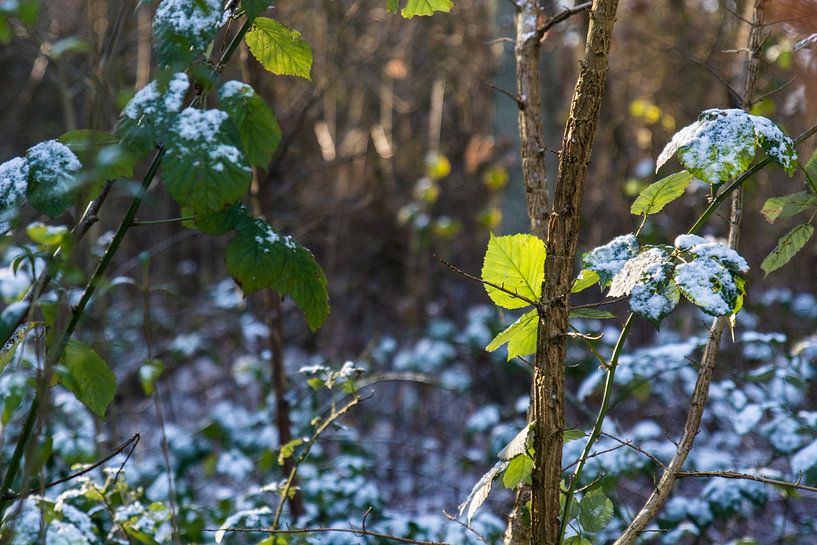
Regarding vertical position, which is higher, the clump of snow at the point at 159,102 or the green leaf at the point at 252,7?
the green leaf at the point at 252,7

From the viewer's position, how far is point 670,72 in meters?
7.81

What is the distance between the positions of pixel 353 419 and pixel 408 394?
74cm

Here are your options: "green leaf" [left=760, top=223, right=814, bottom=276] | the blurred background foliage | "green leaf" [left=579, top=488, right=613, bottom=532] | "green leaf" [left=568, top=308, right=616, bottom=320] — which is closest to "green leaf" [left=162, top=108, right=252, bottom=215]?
the blurred background foliage

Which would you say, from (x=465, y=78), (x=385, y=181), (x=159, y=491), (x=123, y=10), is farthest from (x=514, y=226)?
(x=123, y=10)

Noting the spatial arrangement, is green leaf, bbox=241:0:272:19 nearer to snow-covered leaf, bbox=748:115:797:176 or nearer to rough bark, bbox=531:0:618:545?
rough bark, bbox=531:0:618:545

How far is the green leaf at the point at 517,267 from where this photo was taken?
51.0 inches

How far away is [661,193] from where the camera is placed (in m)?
1.34

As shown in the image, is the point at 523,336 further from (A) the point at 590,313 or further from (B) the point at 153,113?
(B) the point at 153,113

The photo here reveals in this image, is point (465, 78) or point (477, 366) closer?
point (477, 366)

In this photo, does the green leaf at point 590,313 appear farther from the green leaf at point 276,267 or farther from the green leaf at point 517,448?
the green leaf at point 276,267

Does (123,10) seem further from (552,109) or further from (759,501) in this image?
(552,109)

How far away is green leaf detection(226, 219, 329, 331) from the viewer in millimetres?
1232

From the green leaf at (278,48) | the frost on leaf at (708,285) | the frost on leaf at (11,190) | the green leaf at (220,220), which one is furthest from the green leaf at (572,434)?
the frost on leaf at (11,190)

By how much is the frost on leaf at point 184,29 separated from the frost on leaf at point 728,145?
2.69 ft
